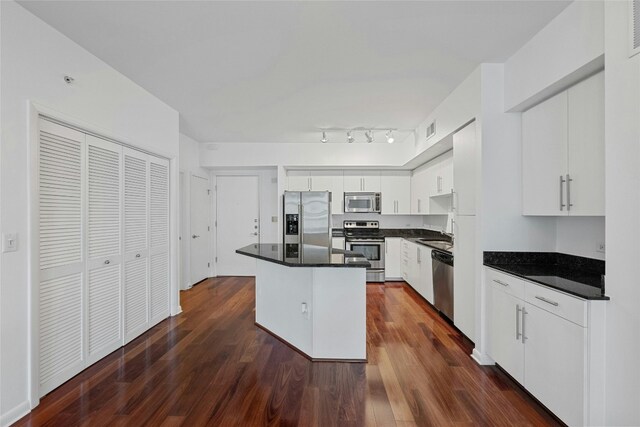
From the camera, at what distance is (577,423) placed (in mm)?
1754

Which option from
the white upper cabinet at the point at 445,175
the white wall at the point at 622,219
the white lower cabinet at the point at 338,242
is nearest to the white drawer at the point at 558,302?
the white wall at the point at 622,219

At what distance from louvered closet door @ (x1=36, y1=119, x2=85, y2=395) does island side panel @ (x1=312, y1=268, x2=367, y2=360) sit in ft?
6.43

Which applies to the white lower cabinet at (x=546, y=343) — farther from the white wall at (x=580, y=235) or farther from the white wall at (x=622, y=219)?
the white wall at (x=580, y=235)

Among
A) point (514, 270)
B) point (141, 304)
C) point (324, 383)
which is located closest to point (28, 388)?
point (141, 304)

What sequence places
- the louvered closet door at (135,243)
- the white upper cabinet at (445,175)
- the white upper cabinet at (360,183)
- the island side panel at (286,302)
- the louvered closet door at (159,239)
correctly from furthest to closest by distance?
1. the white upper cabinet at (360,183)
2. the white upper cabinet at (445,175)
3. the louvered closet door at (159,239)
4. the louvered closet door at (135,243)
5. the island side panel at (286,302)

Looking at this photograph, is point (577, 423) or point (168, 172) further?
point (168, 172)

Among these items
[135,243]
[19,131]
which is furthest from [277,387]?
[19,131]

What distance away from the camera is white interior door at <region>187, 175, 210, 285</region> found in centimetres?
559

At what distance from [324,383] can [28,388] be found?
2.03 m

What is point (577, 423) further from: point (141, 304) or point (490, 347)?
point (141, 304)

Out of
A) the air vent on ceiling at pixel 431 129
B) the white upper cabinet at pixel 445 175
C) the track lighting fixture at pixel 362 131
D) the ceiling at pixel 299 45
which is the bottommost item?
the white upper cabinet at pixel 445 175

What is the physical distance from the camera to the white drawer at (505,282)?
2.28 m

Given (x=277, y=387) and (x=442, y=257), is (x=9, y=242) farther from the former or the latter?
(x=442, y=257)

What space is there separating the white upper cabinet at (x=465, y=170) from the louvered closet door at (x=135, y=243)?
3.41 meters
